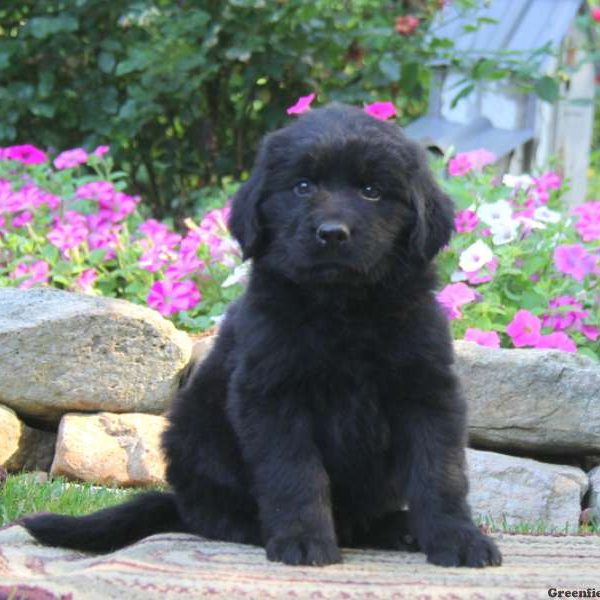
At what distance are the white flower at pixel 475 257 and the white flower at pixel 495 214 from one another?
7.1 inches

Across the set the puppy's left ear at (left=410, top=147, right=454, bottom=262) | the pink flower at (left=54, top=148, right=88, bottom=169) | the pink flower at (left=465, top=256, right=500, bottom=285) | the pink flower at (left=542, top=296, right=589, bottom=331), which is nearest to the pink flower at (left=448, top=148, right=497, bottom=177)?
the pink flower at (left=465, top=256, right=500, bottom=285)

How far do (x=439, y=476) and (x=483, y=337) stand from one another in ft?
5.81

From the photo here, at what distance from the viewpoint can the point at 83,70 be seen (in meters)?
7.33

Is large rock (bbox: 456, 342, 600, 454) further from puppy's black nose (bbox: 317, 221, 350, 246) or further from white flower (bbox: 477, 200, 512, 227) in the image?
puppy's black nose (bbox: 317, 221, 350, 246)

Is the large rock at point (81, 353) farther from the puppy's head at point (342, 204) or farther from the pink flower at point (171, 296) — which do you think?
the puppy's head at point (342, 204)

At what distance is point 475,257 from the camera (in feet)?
16.8

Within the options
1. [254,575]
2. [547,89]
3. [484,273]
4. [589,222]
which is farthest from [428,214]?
[547,89]

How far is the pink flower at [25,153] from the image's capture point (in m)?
6.60

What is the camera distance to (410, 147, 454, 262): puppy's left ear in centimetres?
329

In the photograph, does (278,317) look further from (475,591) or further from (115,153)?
(115,153)

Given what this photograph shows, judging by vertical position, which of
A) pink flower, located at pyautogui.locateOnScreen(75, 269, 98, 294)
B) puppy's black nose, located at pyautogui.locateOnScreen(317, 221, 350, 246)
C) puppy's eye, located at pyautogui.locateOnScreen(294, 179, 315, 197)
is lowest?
pink flower, located at pyautogui.locateOnScreen(75, 269, 98, 294)

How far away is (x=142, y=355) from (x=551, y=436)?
1550 millimetres

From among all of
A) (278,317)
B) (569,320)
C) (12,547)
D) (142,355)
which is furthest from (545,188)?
(12,547)

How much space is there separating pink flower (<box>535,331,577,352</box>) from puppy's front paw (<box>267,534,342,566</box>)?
2.05 m
